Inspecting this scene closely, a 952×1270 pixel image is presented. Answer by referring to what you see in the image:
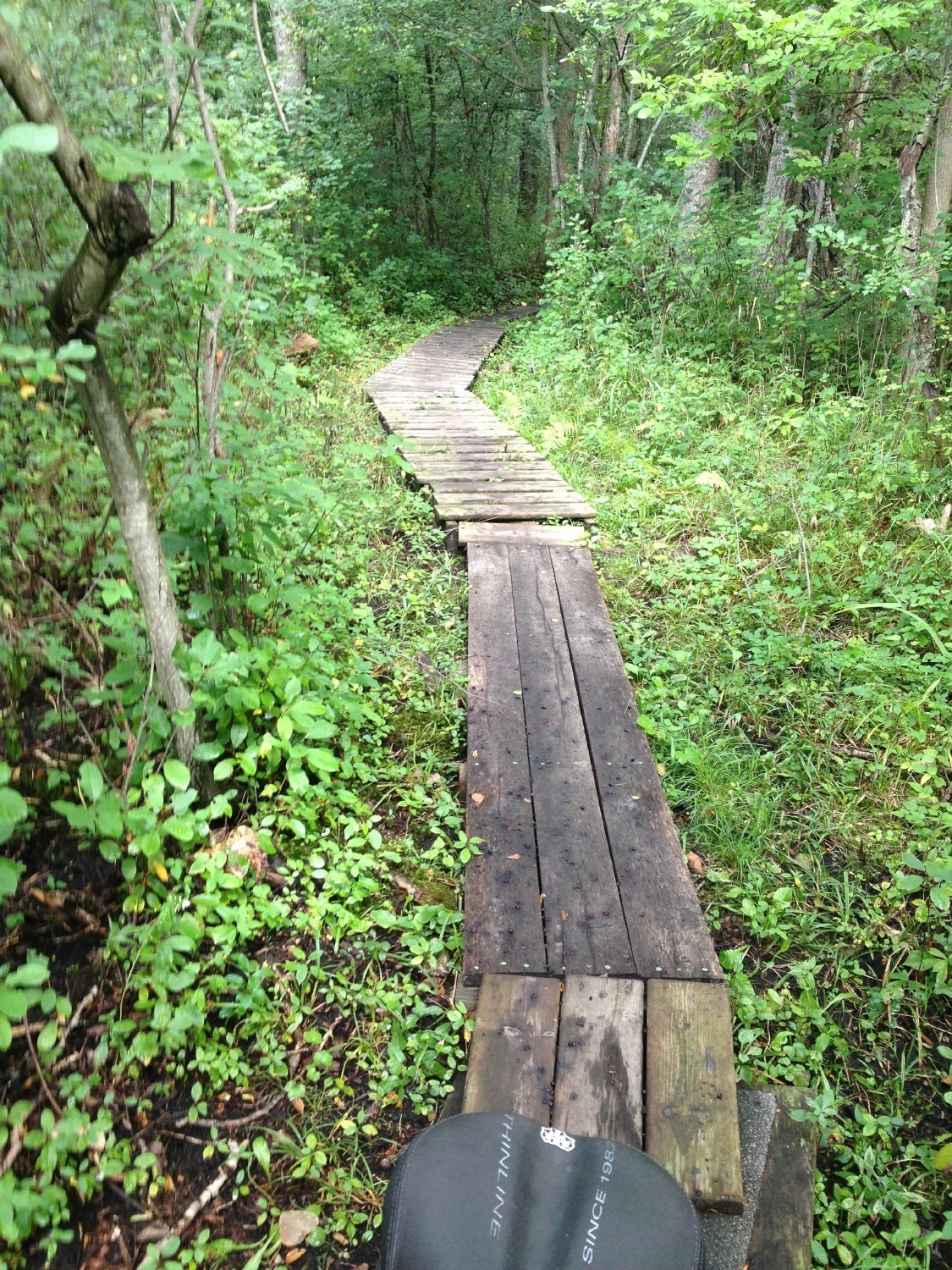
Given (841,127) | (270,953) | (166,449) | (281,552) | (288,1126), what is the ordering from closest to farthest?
(288,1126)
(270,953)
(166,449)
(281,552)
(841,127)

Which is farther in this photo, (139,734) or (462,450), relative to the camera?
(462,450)

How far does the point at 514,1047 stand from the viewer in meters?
2.18

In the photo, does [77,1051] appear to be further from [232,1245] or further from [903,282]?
[903,282]

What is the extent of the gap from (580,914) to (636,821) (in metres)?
0.50

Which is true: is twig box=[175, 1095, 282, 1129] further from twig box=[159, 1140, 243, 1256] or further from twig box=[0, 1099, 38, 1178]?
twig box=[0, 1099, 38, 1178]

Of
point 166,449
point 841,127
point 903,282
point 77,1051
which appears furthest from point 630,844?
point 841,127

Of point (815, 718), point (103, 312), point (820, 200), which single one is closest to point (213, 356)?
point (103, 312)

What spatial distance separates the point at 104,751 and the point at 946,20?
24.4 ft

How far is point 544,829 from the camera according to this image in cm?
291

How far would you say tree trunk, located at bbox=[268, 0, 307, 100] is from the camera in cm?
981

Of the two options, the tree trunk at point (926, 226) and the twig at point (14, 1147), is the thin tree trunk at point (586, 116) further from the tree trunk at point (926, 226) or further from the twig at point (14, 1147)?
the twig at point (14, 1147)

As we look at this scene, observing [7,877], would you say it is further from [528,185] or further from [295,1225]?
[528,185]

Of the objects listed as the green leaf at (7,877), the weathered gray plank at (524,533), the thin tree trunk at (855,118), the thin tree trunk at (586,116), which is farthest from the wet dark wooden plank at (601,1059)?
the thin tree trunk at (586,116)

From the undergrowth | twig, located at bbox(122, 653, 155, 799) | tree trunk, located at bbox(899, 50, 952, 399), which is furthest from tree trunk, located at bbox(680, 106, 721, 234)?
twig, located at bbox(122, 653, 155, 799)
